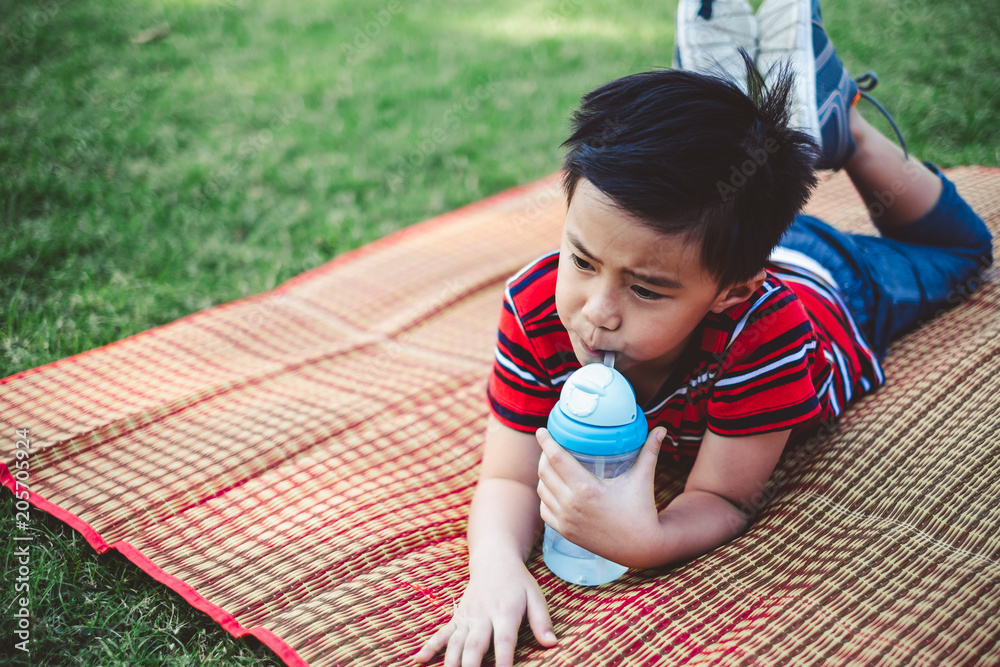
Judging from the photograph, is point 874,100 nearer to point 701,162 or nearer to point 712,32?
point 712,32

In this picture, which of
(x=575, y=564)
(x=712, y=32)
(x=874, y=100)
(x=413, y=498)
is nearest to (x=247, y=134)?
(x=712, y=32)

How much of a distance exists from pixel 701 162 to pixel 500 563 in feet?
2.39

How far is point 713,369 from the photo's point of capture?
4.24ft

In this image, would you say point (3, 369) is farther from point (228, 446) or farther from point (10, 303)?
point (228, 446)

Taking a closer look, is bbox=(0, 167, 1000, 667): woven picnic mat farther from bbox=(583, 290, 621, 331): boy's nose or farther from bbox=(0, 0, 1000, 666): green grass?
bbox=(583, 290, 621, 331): boy's nose

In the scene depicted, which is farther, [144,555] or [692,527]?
[144,555]

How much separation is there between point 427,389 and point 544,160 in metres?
2.03

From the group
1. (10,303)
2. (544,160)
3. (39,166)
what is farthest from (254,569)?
(544,160)

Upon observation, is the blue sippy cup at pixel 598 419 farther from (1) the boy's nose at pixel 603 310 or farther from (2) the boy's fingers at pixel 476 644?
(2) the boy's fingers at pixel 476 644

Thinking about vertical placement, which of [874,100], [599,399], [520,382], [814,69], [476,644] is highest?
[814,69]

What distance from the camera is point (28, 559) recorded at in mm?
1431

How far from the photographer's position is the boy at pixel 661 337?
1093 millimetres

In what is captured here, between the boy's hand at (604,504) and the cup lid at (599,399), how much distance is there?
8 cm

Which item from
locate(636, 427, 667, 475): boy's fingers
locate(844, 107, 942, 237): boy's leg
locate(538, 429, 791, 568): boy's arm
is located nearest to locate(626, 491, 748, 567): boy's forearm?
locate(538, 429, 791, 568): boy's arm
